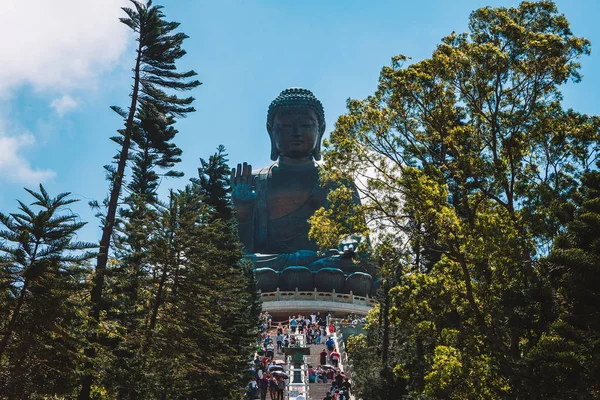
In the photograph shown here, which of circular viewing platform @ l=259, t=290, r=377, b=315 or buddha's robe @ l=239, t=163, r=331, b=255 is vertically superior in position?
buddha's robe @ l=239, t=163, r=331, b=255

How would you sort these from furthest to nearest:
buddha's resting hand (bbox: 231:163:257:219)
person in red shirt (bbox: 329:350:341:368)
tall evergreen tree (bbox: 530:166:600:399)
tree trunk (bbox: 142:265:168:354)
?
buddha's resting hand (bbox: 231:163:257:219), person in red shirt (bbox: 329:350:341:368), tree trunk (bbox: 142:265:168:354), tall evergreen tree (bbox: 530:166:600:399)

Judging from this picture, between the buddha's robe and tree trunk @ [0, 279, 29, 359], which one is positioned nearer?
tree trunk @ [0, 279, 29, 359]

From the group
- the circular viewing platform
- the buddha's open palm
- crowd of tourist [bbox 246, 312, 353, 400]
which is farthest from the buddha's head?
crowd of tourist [bbox 246, 312, 353, 400]

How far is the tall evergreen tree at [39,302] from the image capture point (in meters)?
9.12

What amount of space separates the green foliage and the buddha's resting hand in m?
26.3

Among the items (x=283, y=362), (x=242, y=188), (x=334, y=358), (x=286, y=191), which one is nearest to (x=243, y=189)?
(x=242, y=188)

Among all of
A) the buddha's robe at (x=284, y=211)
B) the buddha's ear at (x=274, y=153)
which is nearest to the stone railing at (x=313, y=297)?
the buddha's robe at (x=284, y=211)

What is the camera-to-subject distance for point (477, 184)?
11852 millimetres

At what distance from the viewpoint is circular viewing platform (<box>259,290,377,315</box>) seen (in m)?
35.0

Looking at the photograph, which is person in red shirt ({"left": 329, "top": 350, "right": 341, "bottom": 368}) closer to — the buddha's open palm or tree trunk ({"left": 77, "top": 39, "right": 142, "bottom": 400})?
tree trunk ({"left": 77, "top": 39, "right": 142, "bottom": 400})

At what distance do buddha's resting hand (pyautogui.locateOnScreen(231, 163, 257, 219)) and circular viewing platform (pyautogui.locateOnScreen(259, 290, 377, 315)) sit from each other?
6009 millimetres

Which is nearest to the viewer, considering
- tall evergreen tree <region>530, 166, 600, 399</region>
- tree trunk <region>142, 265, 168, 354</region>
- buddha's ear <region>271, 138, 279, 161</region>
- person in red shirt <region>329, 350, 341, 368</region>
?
tall evergreen tree <region>530, 166, 600, 399</region>

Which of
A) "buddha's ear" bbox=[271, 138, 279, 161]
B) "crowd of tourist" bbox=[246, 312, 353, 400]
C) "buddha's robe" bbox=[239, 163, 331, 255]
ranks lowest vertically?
"crowd of tourist" bbox=[246, 312, 353, 400]

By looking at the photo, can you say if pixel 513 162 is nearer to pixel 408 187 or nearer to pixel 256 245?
pixel 408 187
